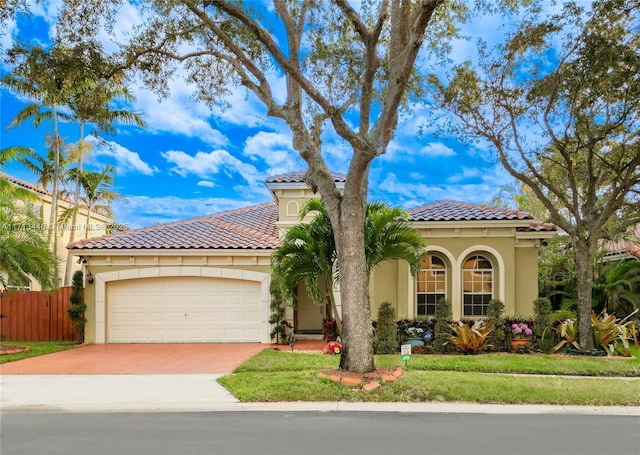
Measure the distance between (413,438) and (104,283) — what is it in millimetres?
12149

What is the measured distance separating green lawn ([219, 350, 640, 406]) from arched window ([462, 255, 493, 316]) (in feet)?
8.51

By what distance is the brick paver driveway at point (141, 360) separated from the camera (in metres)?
10.1

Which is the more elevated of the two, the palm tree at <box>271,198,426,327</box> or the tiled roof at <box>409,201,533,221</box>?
the tiled roof at <box>409,201,533,221</box>

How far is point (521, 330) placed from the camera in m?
12.1

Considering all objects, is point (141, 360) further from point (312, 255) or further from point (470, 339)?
point (470, 339)

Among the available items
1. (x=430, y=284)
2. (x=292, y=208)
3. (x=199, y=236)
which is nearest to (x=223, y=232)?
(x=199, y=236)

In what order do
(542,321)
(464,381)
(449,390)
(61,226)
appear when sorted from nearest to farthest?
1. (449,390)
2. (464,381)
3. (542,321)
4. (61,226)

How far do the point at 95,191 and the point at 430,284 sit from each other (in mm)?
19580

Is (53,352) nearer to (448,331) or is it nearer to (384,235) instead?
(384,235)

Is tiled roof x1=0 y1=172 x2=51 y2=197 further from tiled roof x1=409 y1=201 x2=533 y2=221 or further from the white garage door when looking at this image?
tiled roof x1=409 y1=201 x2=533 y2=221

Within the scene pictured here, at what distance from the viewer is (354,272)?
833cm

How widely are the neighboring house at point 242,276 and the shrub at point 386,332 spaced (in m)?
1.50

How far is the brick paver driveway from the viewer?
1009 centimetres

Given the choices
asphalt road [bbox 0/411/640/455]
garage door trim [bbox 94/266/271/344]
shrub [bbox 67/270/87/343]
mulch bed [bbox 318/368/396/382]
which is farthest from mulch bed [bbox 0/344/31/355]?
mulch bed [bbox 318/368/396/382]
